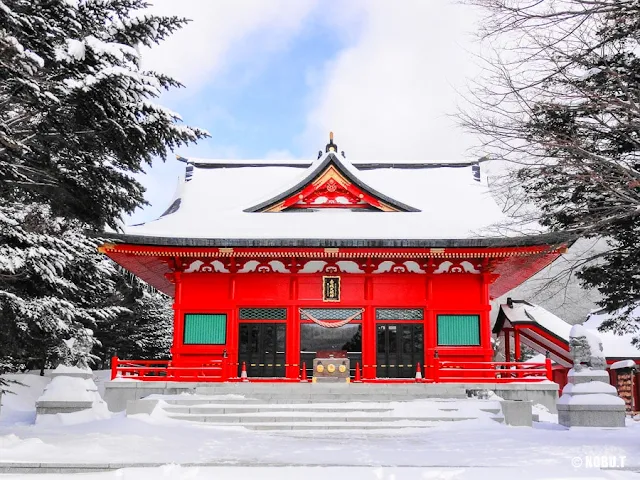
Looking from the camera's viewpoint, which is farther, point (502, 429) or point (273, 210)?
point (273, 210)

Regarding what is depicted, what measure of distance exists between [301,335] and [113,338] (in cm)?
1709

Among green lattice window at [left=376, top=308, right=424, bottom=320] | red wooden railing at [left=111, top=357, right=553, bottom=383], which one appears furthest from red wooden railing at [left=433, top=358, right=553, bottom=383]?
green lattice window at [left=376, top=308, right=424, bottom=320]


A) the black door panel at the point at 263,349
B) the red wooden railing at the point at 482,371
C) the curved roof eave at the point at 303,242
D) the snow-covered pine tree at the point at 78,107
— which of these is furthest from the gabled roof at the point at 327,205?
the snow-covered pine tree at the point at 78,107

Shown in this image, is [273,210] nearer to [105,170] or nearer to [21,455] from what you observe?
[105,170]

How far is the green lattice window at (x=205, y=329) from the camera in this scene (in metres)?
20.0

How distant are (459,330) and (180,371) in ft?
32.0

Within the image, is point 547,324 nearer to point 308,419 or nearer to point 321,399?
point 321,399

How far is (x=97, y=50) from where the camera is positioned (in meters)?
9.88

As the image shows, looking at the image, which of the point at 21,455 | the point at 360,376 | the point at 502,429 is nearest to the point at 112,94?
the point at 21,455

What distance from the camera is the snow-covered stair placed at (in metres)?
14.0

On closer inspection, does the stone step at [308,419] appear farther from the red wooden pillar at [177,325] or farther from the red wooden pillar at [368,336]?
the red wooden pillar at [368,336]

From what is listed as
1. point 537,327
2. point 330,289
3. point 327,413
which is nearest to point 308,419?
point 327,413

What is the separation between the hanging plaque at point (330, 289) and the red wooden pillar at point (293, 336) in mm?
1002

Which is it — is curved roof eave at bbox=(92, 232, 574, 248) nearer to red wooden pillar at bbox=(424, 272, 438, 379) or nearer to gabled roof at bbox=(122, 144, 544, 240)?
gabled roof at bbox=(122, 144, 544, 240)
